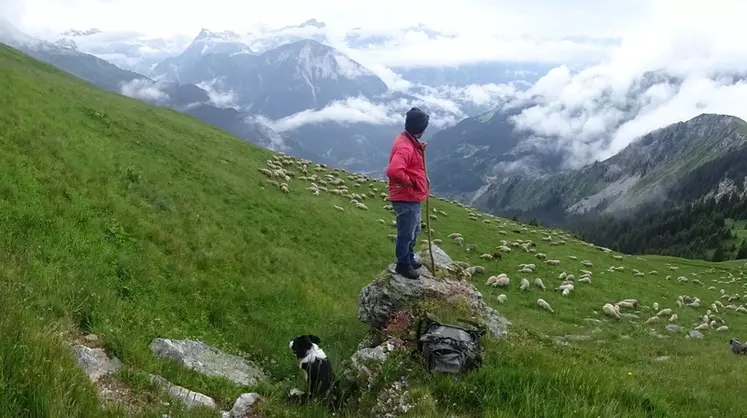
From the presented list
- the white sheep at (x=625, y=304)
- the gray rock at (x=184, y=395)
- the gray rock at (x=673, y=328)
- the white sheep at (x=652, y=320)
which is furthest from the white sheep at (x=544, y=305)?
the gray rock at (x=184, y=395)

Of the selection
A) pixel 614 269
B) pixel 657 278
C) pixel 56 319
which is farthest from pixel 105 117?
pixel 657 278

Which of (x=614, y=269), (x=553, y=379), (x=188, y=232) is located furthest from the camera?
(x=614, y=269)

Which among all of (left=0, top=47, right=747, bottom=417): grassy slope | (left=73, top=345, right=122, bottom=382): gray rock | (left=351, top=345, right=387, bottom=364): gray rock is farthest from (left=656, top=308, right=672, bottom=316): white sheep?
(left=73, top=345, right=122, bottom=382): gray rock

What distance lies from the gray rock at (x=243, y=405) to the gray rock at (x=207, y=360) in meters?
1.57

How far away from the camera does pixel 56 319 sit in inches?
358

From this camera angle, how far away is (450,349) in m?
9.17

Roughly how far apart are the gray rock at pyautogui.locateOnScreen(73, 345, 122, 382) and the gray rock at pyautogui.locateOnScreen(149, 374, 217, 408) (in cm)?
72

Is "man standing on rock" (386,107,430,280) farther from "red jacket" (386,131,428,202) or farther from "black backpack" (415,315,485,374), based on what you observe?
"black backpack" (415,315,485,374)

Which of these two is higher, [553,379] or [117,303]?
[553,379]

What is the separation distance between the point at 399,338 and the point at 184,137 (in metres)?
33.4

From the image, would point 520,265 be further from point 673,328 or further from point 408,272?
point 408,272

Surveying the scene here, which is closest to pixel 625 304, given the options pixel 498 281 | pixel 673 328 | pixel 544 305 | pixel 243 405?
pixel 673 328

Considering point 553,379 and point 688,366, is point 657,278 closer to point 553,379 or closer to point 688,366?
point 688,366

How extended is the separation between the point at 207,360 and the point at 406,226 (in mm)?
5678
